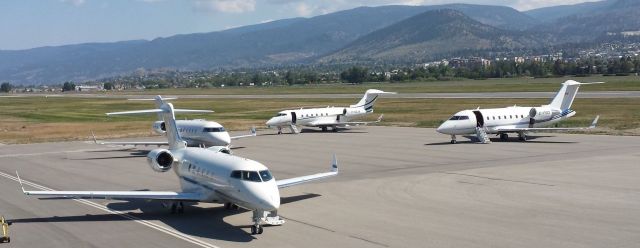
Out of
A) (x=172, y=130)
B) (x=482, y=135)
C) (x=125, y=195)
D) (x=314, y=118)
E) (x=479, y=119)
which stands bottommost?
(x=482, y=135)

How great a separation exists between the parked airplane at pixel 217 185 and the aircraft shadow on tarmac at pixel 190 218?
51 cm

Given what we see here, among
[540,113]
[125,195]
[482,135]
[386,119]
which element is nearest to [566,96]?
[540,113]

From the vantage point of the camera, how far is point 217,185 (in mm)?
23969

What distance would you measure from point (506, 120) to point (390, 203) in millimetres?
25581

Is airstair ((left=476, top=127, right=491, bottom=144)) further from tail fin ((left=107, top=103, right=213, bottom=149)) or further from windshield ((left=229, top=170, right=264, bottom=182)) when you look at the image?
windshield ((left=229, top=170, right=264, bottom=182))

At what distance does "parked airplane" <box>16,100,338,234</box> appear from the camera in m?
22.2

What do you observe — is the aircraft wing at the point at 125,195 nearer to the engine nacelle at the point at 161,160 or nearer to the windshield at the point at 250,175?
the windshield at the point at 250,175

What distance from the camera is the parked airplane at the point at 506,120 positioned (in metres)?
49.1

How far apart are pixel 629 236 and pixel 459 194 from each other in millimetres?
8684

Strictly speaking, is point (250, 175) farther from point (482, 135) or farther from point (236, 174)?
point (482, 135)

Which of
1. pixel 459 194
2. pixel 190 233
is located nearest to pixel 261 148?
pixel 459 194

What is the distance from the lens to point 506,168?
119 ft

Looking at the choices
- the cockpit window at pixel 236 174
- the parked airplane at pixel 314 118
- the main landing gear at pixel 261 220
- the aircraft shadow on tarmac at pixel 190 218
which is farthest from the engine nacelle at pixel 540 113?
the cockpit window at pixel 236 174

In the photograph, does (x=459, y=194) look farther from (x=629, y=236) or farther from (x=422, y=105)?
(x=422, y=105)
